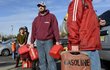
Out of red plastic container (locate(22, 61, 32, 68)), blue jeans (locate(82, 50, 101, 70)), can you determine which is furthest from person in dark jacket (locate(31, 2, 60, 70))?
blue jeans (locate(82, 50, 101, 70))

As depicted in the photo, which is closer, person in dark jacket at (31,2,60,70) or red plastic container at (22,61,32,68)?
person in dark jacket at (31,2,60,70)

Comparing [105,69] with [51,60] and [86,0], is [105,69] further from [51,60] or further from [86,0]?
[86,0]

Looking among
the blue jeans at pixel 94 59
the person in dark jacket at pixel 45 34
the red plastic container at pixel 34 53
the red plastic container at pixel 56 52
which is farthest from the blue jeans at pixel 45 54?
the blue jeans at pixel 94 59

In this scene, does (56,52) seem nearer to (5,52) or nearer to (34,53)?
(34,53)

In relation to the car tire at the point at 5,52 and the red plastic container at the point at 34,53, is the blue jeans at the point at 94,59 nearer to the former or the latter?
the red plastic container at the point at 34,53

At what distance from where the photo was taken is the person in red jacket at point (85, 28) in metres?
5.62

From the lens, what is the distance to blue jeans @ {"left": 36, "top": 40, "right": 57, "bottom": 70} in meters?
9.60

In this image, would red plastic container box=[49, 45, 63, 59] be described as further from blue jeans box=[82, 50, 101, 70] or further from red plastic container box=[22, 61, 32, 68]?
red plastic container box=[22, 61, 32, 68]

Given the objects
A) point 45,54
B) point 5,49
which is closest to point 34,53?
point 45,54

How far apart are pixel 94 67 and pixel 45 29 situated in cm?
408

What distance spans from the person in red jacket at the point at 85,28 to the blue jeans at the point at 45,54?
388cm

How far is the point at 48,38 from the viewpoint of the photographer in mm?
9680

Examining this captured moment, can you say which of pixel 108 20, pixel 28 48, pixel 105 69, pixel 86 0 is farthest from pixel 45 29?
pixel 86 0

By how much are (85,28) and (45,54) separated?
4.14m
